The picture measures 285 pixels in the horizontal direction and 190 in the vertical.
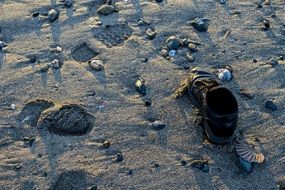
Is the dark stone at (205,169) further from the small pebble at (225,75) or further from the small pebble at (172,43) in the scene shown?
the small pebble at (172,43)

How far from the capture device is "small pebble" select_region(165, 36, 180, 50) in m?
4.45

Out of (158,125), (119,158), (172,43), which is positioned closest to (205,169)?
(158,125)

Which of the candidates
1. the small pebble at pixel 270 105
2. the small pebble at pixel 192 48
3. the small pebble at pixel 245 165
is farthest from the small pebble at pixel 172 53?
the small pebble at pixel 245 165

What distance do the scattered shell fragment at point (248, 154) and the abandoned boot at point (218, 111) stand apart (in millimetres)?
97

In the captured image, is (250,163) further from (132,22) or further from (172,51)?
(132,22)

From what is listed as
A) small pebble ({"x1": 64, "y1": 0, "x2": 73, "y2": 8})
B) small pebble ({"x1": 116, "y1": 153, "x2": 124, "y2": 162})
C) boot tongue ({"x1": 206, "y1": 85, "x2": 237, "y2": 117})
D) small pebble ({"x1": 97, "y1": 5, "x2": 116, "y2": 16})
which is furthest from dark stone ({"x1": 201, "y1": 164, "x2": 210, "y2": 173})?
small pebble ({"x1": 64, "y1": 0, "x2": 73, "y2": 8})

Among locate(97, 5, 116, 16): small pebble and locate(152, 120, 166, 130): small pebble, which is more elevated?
locate(97, 5, 116, 16): small pebble

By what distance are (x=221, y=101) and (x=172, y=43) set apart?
3.77 feet

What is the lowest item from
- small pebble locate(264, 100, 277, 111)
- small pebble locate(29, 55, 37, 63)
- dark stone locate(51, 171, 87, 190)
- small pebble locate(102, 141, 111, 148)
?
dark stone locate(51, 171, 87, 190)

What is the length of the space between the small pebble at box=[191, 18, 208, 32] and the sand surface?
5 centimetres

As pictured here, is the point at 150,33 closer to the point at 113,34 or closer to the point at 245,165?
the point at 113,34

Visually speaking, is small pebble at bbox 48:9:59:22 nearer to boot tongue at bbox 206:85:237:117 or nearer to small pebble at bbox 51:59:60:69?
small pebble at bbox 51:59:60:69

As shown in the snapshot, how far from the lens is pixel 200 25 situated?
15.2ft

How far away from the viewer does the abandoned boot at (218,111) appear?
11.1 ft
